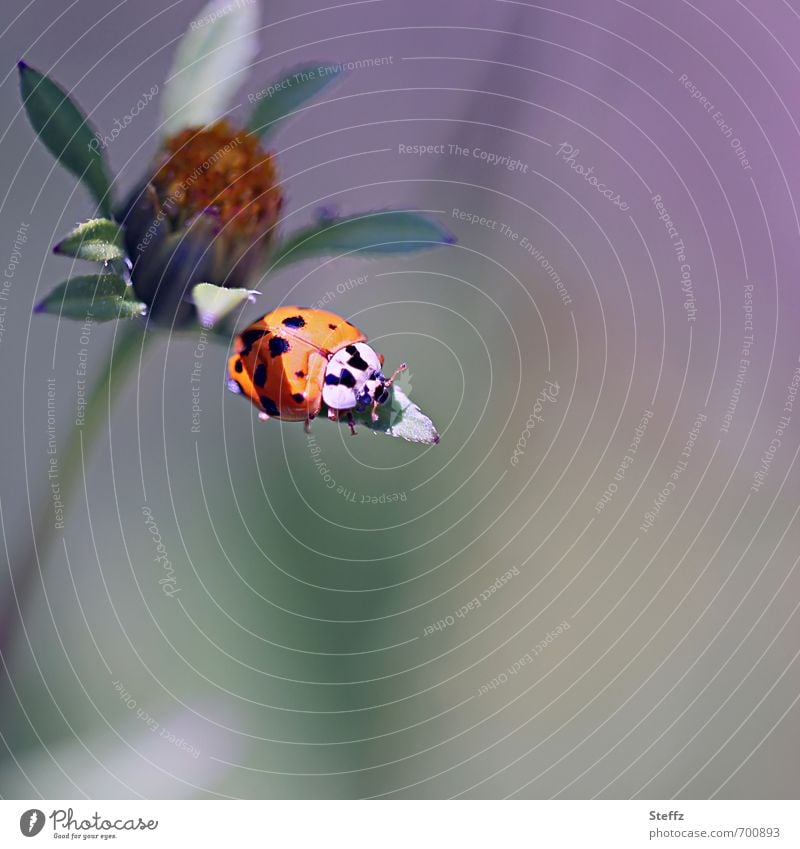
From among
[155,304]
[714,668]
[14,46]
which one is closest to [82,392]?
[155,304]

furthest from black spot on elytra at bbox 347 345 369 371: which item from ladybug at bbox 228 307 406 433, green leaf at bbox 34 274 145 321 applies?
green leaf at bbox 34 274 145 321

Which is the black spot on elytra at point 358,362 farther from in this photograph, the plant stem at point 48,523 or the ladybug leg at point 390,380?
the plant stem at point 48,523

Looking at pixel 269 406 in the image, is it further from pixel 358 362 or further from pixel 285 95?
pixel 285 95

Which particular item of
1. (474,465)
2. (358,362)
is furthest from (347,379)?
(474,465)

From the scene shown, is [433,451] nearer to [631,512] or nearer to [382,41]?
[631,512]

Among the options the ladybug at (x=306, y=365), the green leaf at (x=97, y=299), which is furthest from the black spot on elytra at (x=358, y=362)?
the green leaf at (x=97, y=299)
